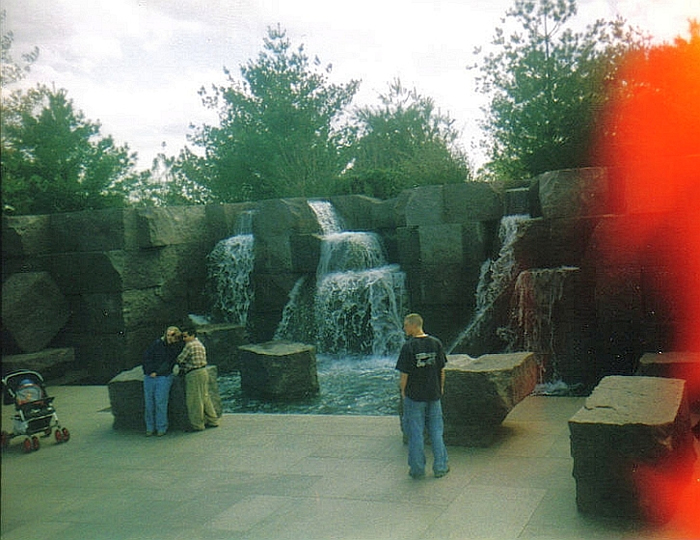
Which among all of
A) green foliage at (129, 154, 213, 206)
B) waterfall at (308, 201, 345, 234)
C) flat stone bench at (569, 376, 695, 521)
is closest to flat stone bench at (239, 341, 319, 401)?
waterfall at (308, 201, 345, 234)

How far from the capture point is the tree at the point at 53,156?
424 cm

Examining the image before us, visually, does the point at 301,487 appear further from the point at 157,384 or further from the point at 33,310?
the point at 33,310

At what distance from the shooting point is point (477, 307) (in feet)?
37.4

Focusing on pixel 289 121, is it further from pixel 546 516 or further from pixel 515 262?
pixel 546 516

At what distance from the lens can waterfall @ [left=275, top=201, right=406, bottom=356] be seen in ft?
41.8

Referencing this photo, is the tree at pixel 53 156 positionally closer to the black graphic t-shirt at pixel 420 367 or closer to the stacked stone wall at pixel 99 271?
the stacked stone wall at pixel 99 271

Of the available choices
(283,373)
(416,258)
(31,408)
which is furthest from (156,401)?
(416,258)

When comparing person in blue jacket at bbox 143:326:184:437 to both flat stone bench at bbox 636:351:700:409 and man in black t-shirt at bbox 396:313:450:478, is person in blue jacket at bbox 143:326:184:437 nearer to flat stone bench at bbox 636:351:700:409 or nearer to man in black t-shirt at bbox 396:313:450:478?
man in black t-shirt at bbox 396:313:450:478

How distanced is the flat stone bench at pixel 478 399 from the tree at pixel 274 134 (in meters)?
5.86

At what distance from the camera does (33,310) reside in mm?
12031

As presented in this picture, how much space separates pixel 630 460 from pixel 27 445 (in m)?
4.95

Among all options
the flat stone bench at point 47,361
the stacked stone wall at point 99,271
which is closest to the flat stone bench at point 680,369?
the stacked stone wall at point 99,271

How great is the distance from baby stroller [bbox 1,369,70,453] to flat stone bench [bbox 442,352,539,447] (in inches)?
153

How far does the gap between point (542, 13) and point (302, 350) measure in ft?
18.8
